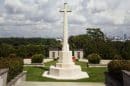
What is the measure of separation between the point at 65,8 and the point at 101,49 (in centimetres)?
3094

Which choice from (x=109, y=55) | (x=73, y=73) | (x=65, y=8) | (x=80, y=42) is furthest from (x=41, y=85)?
(x=80, y=42)

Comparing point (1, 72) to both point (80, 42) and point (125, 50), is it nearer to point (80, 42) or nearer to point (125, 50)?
point (125, 50)

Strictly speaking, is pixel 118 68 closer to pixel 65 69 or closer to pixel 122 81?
pixel 122 81

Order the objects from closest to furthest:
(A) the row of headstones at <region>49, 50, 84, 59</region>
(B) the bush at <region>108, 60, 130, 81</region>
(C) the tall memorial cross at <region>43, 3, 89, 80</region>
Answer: (B) the bush at <region>108, 60, 130, 81</region>, (C) the tall memorial cross at <region>43, 3, 89, 80</region>, (A) the row of headstones at <region>49, 50, 84, 59</region>

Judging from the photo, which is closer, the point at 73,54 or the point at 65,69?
the point at 65,69

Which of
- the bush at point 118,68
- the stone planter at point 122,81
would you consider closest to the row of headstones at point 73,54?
the bush at point 118,68

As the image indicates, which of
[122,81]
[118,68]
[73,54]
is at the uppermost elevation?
[73,54]

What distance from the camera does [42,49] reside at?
65.0 m

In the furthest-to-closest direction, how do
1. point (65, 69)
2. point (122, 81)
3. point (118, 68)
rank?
point (65, 69) → point (118, 68) → point (122, 81)

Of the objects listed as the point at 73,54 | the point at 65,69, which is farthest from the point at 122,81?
the point at 73,54

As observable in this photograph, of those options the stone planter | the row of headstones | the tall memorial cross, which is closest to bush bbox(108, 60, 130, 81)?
the stone planter

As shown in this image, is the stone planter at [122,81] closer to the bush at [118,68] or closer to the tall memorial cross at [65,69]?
the bush at [118,68]

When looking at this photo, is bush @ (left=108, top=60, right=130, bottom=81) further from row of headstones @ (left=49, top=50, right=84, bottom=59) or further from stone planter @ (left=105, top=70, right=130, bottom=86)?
row of headstones @ (left=49, top=50, right=84, bottom=59)

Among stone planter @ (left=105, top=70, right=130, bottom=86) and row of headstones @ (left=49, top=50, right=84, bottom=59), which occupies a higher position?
row of headstones @ (left=49, top=50, right=84, bottom=59)
